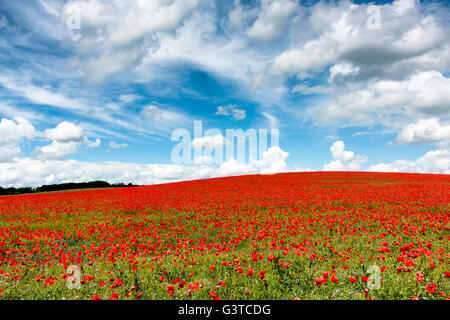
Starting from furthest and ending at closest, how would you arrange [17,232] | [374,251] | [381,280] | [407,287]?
1. [17,232]
2. [374,251]
3. [381,280]
4. [407,287]

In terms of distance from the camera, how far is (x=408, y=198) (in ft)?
60.0

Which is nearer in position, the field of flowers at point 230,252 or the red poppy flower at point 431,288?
the red poppy flower at point 431,288

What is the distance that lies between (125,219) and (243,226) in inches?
299

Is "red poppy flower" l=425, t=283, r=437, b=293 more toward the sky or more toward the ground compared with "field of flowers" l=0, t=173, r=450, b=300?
more toward the sky

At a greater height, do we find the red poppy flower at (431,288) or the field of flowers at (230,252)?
the red poppy flower at (431,288)

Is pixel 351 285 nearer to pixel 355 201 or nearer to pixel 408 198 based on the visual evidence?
pixel 355 201

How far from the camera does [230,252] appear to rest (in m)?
8.27

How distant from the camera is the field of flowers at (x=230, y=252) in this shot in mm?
5016

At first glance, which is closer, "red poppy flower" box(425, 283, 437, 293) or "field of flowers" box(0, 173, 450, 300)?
"red poppy flower" box(425, 283, 437, 293)

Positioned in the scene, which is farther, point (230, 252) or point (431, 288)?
point (230, 252)

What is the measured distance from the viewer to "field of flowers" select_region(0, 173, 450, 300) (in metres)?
5.02

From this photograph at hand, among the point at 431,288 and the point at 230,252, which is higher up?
the point at 431,288

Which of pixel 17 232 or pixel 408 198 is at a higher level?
pixel 408 198
